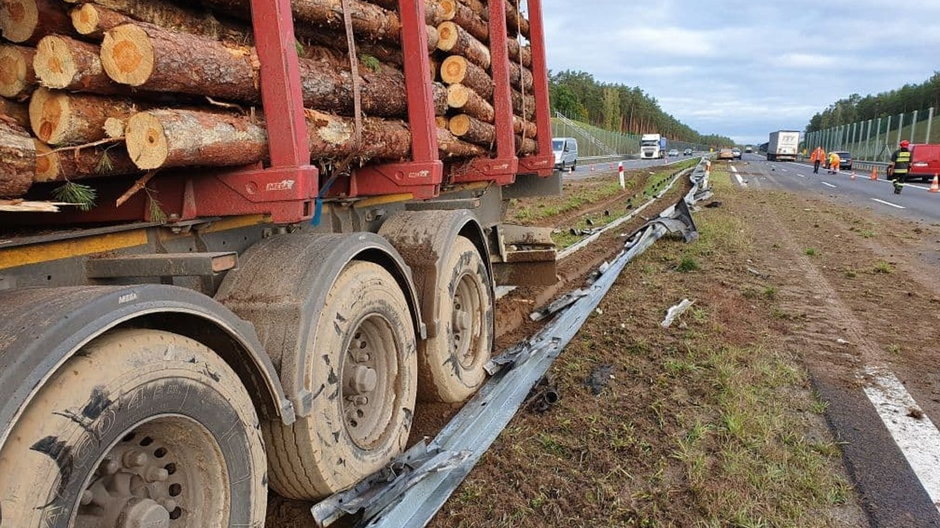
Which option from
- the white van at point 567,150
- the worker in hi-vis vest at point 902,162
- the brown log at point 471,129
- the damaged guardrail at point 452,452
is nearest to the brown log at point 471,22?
the brown log at point 471,129

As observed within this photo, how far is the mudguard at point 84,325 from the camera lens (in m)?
1.48

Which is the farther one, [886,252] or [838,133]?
[838,133]

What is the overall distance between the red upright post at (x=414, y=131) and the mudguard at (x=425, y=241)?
0.21 m

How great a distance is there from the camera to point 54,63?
2.08m

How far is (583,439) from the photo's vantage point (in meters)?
3.60

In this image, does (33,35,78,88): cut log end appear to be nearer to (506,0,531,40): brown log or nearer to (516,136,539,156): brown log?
(516,136,539,156): brown log

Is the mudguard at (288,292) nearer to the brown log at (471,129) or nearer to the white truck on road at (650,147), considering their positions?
the brown log at (471,129)

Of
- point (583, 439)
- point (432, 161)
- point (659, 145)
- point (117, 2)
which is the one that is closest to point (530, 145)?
point (432, 161)

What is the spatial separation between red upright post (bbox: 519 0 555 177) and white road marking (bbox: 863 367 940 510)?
3.58 m

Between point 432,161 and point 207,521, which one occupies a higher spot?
point 432,161

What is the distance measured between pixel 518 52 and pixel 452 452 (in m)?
4.57

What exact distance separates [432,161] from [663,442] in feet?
7.10

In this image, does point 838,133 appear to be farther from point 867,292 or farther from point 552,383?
point 552,383

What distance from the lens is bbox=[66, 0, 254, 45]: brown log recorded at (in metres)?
2.16
